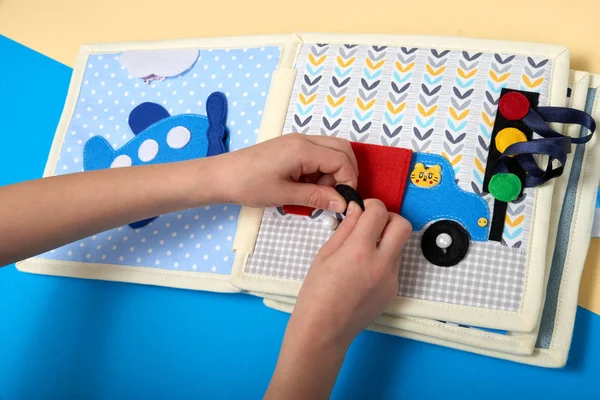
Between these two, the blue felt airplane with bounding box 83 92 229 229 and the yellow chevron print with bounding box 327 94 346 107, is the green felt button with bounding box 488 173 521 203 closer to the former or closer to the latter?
the yellow chevron print with bounding box 327 94 346 107

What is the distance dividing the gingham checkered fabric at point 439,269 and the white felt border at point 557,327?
4cm

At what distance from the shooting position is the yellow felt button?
0.70m

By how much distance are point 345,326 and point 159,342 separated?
14.1 inches

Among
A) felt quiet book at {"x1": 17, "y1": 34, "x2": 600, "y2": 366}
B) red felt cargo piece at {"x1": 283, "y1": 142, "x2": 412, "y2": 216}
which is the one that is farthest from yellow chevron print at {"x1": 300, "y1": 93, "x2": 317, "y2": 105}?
red felt cargo piece at {"x1": 283, "y1": 142, "x2": 412, "y2": 216}

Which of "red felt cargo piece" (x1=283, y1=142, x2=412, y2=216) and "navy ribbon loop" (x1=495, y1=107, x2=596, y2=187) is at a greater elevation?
"navy ribbon loop" (x1=495, y1=107, x2=596, y2=187)

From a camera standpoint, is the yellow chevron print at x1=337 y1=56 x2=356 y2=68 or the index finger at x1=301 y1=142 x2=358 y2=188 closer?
the index finger at x1=301 y1=142 x2=358 y2=188

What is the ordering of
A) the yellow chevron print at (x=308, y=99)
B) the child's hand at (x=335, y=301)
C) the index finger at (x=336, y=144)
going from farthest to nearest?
1. the yellow chevron print at (x=308, y=99)
2. the index finger at (x=336, y=144)
3. the child's hand at (x=335, y=301)

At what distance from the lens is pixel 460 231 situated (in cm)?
70

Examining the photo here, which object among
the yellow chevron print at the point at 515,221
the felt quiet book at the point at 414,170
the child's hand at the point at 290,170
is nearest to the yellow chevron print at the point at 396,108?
the felt quiet book at the point at 414,170

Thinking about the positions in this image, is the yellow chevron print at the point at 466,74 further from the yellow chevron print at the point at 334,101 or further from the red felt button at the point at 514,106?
the yellow chevron print at the point at 334,101

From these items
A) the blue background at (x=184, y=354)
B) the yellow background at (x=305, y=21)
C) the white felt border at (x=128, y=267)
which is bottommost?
the blue background at (x=184, y=354)

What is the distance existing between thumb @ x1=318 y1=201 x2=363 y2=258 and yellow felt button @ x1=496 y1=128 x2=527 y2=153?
209 mm

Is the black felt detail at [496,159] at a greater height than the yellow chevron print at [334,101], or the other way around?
the yellow chevron print at [334,101]

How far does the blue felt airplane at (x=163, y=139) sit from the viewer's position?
86cm
